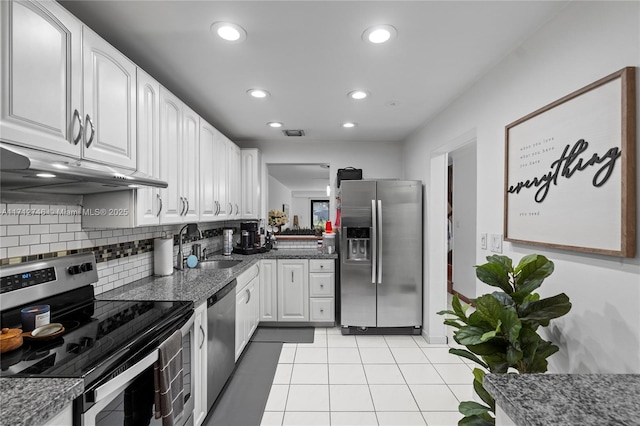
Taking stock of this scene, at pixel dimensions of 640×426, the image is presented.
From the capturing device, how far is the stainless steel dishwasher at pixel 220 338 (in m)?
1.99

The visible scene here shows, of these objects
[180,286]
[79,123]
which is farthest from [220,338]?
[79,123]

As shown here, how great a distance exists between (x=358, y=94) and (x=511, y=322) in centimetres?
198

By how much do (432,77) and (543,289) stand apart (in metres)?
1.57

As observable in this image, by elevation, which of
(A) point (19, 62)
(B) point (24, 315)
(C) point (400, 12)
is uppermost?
(C) point (400, 12)

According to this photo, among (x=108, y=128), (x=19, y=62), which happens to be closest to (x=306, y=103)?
(x=108, y=128)

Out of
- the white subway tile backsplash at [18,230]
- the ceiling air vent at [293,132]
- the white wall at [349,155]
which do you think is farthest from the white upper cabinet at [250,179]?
the white subway tile backsplash at [18,230]

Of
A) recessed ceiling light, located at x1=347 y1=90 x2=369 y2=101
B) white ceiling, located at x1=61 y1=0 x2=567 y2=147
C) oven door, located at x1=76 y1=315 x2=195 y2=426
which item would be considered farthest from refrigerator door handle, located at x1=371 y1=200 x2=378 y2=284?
oven door, located at x1=76 y1=315 x2=195 y2=426

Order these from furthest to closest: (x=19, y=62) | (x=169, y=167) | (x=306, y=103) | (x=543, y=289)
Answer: (x=306, y=103) < (x=169, y=167) < (x=543, y=289) < (x=19, y=62)

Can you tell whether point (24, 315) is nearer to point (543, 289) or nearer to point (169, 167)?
point (169, 167)

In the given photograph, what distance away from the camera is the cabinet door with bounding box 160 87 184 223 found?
6.63 feet

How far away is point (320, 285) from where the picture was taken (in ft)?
11.9

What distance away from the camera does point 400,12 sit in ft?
4.80

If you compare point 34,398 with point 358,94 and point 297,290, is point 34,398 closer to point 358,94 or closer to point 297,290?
point 358,94

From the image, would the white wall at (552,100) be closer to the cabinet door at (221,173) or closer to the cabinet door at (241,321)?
the cabinet door at (241,321)
